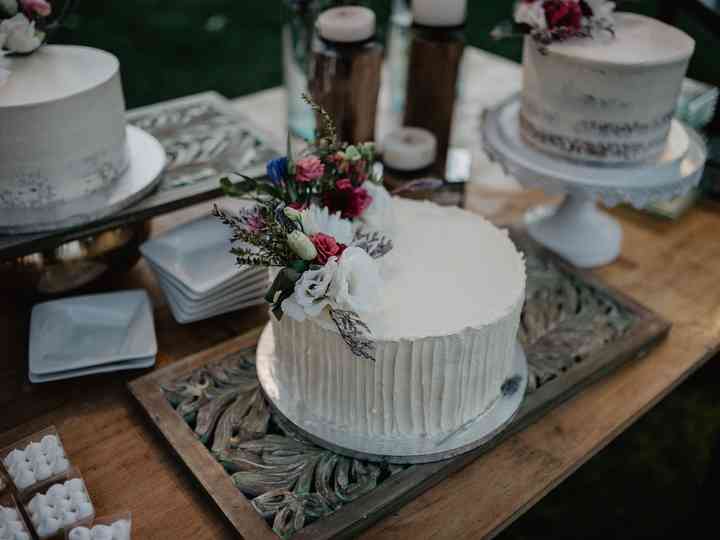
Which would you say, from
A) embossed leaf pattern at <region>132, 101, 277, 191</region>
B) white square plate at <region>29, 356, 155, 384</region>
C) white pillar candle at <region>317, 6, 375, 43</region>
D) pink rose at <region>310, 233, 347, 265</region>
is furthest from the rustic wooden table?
white pillar candle at <region>317, 6, 375, 43</region>

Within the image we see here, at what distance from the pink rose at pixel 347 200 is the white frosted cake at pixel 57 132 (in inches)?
14.5

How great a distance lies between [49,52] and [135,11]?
8.81ft

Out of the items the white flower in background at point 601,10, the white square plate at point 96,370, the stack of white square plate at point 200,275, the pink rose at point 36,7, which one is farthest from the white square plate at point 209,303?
the white flower in background at point 601,10

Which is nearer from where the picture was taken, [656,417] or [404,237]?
[404,237]

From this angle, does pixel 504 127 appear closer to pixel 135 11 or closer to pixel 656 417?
pixel 656 417

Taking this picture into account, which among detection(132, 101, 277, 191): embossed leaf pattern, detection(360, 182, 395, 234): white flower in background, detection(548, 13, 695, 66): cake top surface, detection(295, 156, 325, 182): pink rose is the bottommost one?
detection(132, 101, 277, 191): embossed leaf pattern

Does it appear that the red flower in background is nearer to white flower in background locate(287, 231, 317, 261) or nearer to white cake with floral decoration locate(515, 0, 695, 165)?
white cake with floral decoration locate(515, 0, 695, 165)

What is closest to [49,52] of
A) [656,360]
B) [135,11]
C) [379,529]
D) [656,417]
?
[379,529]

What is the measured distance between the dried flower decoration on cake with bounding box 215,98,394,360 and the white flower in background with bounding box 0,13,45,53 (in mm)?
392

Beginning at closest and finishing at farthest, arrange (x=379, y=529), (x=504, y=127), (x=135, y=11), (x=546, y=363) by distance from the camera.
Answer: (x=379, y=529) < (x=546, y=363) < (x=504, y=127) < (x=135, y=11)

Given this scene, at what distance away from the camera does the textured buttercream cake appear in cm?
90

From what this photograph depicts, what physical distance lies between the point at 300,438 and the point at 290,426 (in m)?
0.02

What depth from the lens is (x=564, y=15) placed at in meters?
1.23

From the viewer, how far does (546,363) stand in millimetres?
1146
